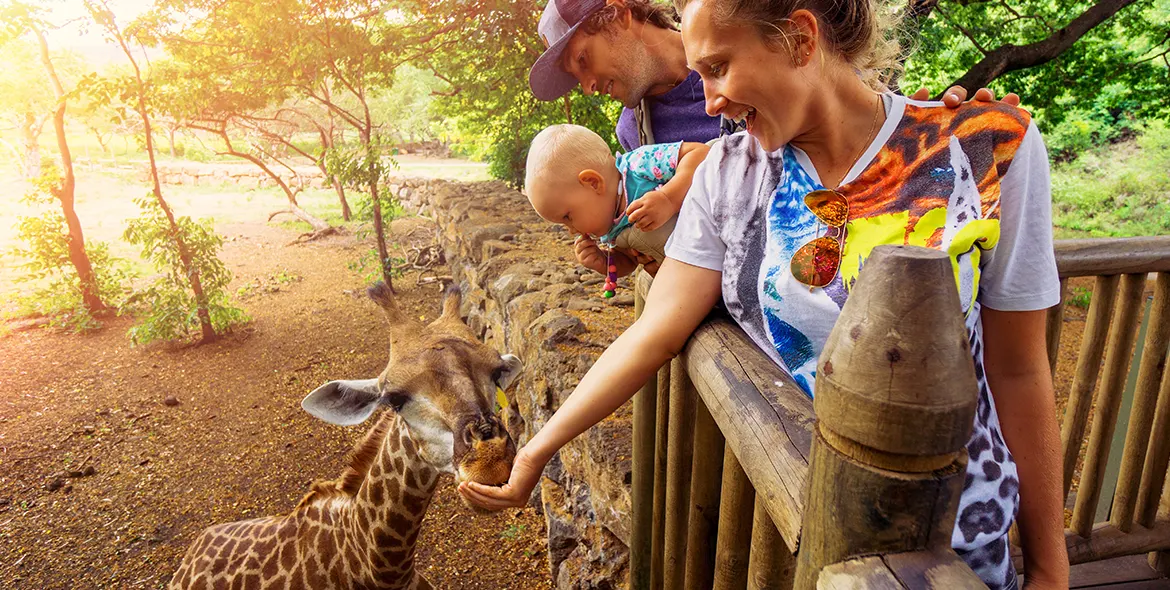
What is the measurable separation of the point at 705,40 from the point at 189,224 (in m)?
8.52

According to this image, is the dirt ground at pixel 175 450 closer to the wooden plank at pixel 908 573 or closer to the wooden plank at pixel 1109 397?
the wooden plank at pixel 1109 397

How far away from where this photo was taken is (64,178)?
8.47m

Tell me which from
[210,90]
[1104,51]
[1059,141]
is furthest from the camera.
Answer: [1059,141]

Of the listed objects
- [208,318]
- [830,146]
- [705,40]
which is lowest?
[208,318]

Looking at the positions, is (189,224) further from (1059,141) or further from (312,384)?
(1059,141)

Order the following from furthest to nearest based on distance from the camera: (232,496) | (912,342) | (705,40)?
(232,496)
(705,40)
(912,342)

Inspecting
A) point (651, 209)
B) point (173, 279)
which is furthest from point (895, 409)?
point (173, 279)

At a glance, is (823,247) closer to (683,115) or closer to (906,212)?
(906,212)

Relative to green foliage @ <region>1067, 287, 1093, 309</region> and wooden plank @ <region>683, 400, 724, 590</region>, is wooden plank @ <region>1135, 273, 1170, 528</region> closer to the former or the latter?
wooden plank @ <region>683, 400, 724, 590</region>

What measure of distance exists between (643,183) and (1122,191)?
15977 millimetres

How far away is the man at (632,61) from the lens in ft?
7.27

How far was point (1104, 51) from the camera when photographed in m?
7.57

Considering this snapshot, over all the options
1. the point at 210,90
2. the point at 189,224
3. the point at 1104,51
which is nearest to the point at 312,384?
the point at 189,224

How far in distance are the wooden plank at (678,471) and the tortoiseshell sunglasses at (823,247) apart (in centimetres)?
48
